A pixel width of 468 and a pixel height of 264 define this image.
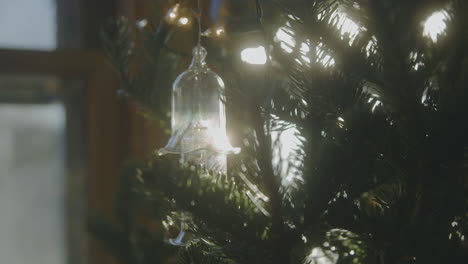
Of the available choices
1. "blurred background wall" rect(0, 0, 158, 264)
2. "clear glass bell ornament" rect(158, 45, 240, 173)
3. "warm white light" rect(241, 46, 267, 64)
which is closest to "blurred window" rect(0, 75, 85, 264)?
"blurred background wall" rect(0, 0, 158, 264)

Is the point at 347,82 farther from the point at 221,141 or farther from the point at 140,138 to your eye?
the point at 140,138

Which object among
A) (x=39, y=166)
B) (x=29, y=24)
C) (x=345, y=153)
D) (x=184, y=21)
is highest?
(x=29, y=24)

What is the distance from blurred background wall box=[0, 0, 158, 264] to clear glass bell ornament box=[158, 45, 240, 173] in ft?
2.34

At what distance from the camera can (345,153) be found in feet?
1.10

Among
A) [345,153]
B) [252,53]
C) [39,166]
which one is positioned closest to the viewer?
[345,153]

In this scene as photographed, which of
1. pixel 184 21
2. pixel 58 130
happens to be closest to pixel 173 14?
pixel 184 21

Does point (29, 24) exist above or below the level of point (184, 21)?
above

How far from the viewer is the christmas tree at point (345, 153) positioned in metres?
0.33

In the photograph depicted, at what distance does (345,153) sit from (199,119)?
8.8 inches

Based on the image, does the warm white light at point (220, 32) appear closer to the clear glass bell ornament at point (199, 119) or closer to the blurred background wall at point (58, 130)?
the clear glass bell ornament at point (199, 119)

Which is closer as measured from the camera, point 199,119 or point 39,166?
point 199,119

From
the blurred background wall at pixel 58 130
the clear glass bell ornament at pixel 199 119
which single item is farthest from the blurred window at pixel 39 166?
the clear glass bell ornament at pixel 199 119

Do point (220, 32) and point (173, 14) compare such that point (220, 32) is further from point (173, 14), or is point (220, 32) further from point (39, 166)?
point (39, 166)

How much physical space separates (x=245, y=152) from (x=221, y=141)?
93 mm
